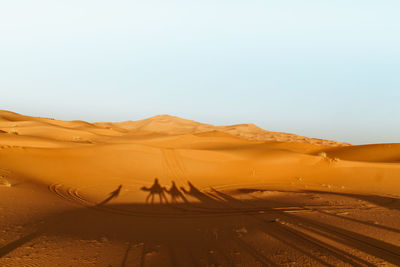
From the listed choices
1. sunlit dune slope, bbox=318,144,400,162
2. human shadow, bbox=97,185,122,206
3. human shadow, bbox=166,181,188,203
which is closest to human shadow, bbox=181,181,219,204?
human shadow, bbox=166,181,188,203

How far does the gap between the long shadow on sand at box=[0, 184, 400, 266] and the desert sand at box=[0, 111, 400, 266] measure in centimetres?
2

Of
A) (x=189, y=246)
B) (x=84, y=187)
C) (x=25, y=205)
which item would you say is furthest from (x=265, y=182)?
(x=25, y=205)

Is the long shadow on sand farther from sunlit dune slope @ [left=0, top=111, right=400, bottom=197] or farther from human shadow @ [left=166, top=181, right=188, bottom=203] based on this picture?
sunlit dune slope @ [left=0, top=111, right=400, bottom=197]

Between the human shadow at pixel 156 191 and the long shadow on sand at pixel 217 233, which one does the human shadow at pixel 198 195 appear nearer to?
the human shadow at pixel 156 191

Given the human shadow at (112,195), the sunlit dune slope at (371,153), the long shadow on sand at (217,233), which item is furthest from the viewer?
the sunlit dune slope at (371,153)

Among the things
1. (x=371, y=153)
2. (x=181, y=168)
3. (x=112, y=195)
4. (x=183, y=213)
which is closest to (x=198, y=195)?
(x=183, y=213)

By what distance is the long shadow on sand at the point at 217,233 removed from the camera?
3.84 metres

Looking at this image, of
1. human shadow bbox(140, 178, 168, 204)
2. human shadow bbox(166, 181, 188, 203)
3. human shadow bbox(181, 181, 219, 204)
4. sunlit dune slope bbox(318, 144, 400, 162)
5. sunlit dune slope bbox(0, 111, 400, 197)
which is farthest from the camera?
sunlit dune slope bbox(318, 144, 400, 162)

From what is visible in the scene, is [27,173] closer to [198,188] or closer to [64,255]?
[198,188]

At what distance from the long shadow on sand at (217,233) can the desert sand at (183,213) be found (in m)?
0.02

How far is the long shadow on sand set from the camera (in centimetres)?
384

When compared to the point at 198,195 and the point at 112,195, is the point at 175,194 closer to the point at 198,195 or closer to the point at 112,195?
the point at 198,195

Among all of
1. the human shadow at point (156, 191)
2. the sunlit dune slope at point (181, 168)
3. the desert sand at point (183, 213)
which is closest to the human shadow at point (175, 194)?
the desert sand at point (183, 213)

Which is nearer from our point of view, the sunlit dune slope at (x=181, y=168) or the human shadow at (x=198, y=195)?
the human shadow at (x=198, y=195)
